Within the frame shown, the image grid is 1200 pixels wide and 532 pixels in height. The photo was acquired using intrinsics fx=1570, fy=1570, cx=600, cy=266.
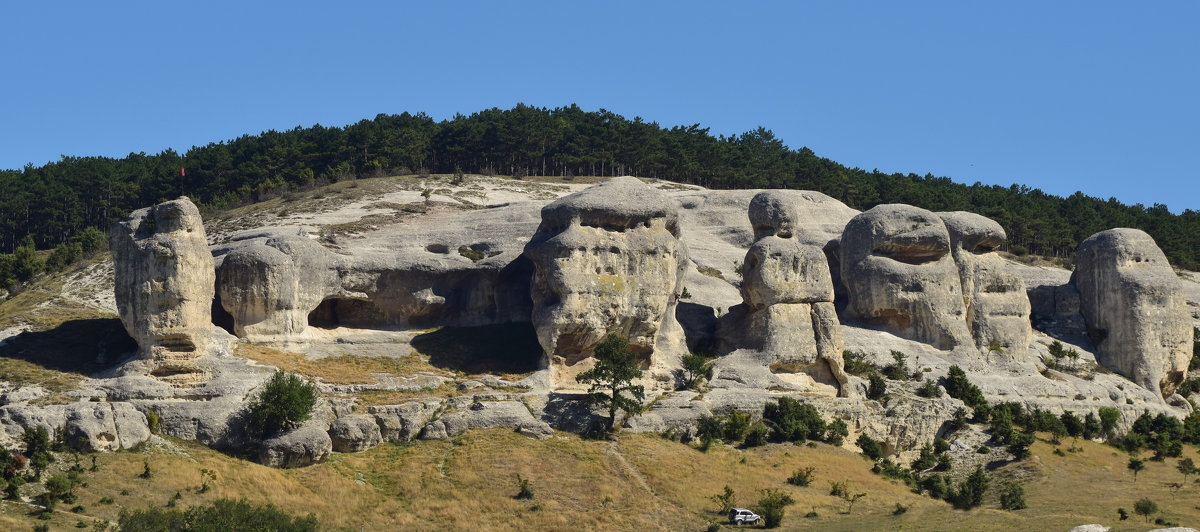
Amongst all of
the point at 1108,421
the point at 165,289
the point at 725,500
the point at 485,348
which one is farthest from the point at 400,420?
the point at 1108,421

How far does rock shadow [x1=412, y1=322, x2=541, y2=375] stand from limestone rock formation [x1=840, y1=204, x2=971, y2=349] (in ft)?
50.1

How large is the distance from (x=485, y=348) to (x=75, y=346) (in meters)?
15.8

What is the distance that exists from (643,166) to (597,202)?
41808mm

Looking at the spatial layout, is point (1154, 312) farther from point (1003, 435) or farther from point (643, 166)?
point (643, 166)

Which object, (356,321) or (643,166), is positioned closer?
(356,321)

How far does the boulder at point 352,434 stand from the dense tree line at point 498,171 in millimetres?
37938

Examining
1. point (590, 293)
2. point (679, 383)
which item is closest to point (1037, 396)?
point (679, 383)

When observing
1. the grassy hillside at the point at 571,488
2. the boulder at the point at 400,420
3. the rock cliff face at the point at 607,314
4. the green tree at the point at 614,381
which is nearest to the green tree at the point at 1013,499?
the grassy hillside at the point at 571,488

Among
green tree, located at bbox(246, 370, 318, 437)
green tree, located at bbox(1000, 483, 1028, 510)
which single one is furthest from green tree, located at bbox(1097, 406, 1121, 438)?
green tree, located at bbox(246, 370, 318, 437)

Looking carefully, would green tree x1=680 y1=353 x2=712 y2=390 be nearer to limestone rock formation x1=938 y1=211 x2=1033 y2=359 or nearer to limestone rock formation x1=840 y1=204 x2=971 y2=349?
limestone rock formation x1=840 y1=204 x2=971 y2=349

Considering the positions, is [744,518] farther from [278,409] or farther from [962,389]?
[962,389]

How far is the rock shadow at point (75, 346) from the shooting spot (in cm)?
5500

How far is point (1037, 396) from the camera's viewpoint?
218ft

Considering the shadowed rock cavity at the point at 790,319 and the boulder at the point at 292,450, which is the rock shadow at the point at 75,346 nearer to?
the boulder at the point at 292,450
